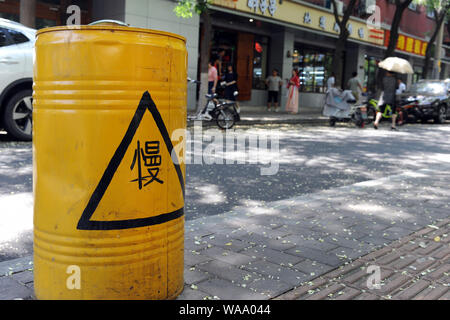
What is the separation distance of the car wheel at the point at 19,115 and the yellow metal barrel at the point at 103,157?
6.27 metres

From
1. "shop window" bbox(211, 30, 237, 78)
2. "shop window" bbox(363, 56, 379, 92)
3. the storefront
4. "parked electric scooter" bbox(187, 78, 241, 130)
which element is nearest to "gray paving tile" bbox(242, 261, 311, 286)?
"parked electric scooter" bbox(187, 78, 241, 130)

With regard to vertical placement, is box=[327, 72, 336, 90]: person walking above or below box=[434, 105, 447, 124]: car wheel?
above

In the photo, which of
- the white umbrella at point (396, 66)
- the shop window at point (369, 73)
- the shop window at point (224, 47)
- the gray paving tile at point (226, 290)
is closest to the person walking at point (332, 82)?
the white umbrella at point (396, 66)

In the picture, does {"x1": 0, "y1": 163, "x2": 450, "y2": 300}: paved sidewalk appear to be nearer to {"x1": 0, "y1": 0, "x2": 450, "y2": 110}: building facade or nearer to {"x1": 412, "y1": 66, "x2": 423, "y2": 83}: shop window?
{"x1": 0, "y1": 0, "x2": 450, "y2": 110}: building facade

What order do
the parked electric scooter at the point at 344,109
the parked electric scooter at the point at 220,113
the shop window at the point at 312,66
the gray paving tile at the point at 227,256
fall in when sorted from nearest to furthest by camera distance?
the gray paving tile at the point at 227,256 → the parked electric scooter at the point at 220,113 → the parked electric scooter at the point at 344,109 → the shop window at the point at 312,66

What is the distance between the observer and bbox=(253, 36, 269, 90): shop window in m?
22.8

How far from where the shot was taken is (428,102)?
62.5 ft

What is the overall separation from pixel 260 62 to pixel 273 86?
2.51m

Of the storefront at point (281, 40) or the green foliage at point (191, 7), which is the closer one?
the green foliage at point (191, 7)

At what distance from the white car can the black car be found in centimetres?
1468

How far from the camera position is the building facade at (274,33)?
16219 millimetres

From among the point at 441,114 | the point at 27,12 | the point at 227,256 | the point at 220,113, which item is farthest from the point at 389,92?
the point at 227,256

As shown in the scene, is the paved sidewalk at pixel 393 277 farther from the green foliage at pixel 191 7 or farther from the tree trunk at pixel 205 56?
the tree trunk at pixel 205 56
